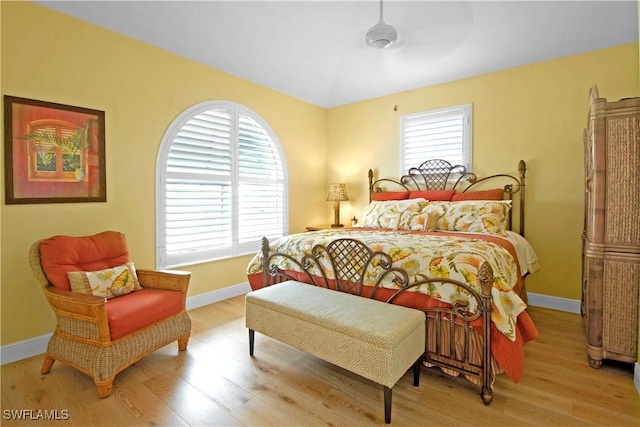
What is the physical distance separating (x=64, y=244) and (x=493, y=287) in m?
2.82

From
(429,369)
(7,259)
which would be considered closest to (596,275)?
(429,369)

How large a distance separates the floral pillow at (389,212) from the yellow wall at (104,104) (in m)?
1.65

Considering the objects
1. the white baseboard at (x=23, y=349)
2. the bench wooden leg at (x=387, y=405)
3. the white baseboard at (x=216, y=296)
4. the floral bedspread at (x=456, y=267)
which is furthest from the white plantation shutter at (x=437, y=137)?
the white baseboard at (x=23, y=349)

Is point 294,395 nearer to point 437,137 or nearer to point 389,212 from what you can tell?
point 389,212

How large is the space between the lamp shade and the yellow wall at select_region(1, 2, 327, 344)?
1598 millimetres

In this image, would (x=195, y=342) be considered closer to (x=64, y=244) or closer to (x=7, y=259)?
(x=64, y=244)

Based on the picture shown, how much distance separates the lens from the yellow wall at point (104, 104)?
2.38 metres

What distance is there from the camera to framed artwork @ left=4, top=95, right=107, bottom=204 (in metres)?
2.35

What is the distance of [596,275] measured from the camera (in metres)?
2.19

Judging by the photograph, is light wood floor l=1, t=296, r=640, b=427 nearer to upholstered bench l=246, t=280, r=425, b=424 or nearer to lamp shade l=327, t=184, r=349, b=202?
upholstered bench l=246, t=280, r=425, b=424

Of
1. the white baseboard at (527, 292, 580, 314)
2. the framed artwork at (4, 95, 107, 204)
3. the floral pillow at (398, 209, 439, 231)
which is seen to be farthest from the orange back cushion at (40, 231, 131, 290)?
the white baseboard at (527, 292, 580, 314)

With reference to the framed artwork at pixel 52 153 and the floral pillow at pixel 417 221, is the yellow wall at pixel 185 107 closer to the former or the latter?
the framed artwork at pixel 52 153

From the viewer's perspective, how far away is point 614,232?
2143mm

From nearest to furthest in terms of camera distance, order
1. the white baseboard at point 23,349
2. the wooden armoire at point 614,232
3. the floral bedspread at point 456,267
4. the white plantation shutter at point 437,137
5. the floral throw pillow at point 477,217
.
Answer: the floral bedspread at point 456,267
the wooden armoire at point 614,232
the white baseboard at point 23,349
the floral throw pillow at point 477,217
the white plantation shutter at point 437,137
